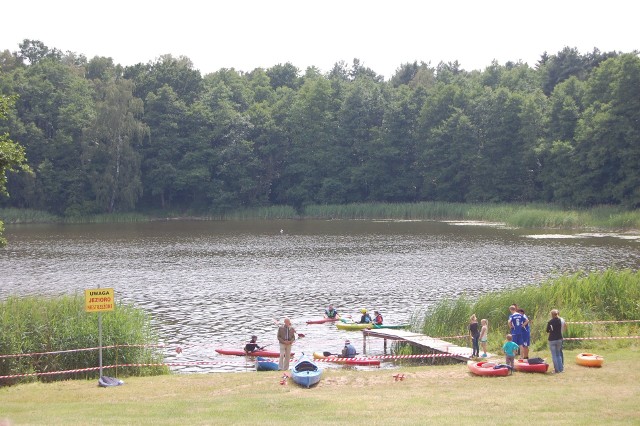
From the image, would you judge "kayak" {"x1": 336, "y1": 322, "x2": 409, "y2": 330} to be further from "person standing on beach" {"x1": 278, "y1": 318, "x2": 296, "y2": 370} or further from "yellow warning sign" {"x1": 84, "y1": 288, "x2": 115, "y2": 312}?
"yellow warning sign" {"x1": 84, "y1": 288, "x2": 115, "y2": 312}

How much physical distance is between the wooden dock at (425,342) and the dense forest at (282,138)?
6257 centimetres

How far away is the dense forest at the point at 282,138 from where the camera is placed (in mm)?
95750

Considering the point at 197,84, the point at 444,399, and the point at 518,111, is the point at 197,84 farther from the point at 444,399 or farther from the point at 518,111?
the point at 444,399

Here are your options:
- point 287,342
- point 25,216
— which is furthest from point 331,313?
point 25,216

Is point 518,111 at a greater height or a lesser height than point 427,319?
greater

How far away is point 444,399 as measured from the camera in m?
17.1

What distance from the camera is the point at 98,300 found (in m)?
20.9

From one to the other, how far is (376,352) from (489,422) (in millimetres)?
13345

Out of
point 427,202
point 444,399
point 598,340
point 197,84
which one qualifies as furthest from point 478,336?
point 197,84

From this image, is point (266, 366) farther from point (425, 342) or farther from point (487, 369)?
point (487, 369)

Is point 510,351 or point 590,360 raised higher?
point 510,351

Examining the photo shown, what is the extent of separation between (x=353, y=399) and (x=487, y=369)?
177 inches

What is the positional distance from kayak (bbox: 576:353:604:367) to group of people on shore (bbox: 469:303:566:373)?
0.68 m

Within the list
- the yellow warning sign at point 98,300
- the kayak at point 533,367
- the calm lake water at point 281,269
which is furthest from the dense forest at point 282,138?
the yellow warning sign at point 98,300
